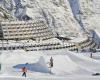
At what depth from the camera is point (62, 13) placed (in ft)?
305

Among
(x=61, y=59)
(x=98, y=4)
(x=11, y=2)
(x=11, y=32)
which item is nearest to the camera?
(x=61, y=59)

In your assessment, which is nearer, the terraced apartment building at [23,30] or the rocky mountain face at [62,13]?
the terraced apartment building at [23,30]

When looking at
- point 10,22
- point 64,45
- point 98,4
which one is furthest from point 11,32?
point 98,4

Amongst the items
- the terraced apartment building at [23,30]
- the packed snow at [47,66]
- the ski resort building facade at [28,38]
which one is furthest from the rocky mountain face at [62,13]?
the packed snow at [47,66]

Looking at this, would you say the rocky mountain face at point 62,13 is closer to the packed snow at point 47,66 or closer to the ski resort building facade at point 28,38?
the ski resort building facade at point 28,38

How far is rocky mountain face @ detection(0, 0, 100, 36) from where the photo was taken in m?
88.8

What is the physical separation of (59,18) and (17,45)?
33050 mm

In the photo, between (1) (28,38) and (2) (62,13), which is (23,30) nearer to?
(1) (28,38)

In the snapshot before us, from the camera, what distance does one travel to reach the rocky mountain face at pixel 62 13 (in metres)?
88.8

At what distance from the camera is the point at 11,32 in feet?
206

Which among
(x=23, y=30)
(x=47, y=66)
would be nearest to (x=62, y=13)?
(x=23, y=30)

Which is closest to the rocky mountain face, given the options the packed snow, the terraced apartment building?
the terraced apartment building

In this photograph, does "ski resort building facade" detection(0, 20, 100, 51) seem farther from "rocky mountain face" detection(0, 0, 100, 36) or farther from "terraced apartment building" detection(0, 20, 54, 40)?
"rocky mountain face" detection(0, 0, 100, 36)

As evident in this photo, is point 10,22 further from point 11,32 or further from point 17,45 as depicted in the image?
point 17,45
